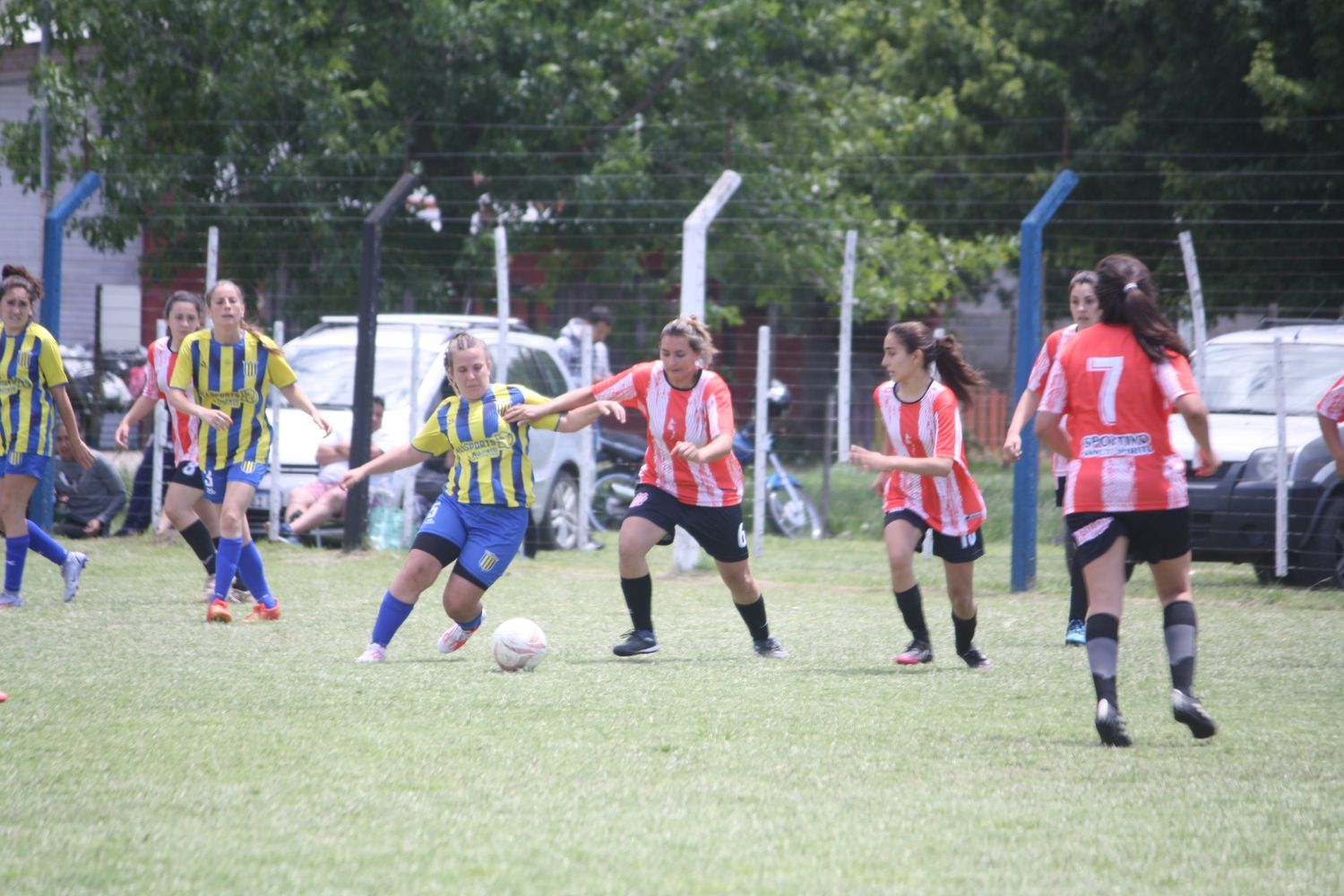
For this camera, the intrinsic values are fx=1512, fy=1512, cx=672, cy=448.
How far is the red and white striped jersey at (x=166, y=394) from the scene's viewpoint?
29.9 ft

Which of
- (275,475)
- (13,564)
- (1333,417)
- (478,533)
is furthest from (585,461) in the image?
(1333,417)

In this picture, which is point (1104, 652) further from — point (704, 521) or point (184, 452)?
point (184, 452)

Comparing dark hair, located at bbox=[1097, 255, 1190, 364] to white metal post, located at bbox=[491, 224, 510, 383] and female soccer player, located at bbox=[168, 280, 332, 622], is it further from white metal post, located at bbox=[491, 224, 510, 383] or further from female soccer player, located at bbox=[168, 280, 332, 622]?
white metal post, located at bbox=[491, 224, 510, 383]

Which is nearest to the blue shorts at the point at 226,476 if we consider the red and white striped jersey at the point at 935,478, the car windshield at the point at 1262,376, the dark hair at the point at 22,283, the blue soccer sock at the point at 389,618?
the dark hair at the point at 22,283

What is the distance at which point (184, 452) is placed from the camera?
30.3ft

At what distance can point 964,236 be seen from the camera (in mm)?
23344

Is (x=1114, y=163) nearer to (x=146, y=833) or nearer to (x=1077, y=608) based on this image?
(x=1077, y=608)

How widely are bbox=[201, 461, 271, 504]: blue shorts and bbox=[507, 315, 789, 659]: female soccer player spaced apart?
90.9 inches

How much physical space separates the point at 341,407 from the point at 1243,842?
1031 centimetres

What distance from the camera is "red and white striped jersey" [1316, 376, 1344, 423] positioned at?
7.13 metres

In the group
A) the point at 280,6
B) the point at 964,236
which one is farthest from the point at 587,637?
the point at 964,236

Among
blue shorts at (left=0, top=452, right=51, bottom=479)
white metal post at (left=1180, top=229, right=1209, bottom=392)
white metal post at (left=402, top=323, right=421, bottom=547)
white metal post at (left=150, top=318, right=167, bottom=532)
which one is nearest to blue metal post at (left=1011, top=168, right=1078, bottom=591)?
white metal post at (left=1180, top=229, right=1209, bottom=392)

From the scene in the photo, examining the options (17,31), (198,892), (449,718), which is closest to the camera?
(198,892)

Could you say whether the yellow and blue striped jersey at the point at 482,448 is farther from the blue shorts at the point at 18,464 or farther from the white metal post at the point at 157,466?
the white metal post at the point at 157,466
